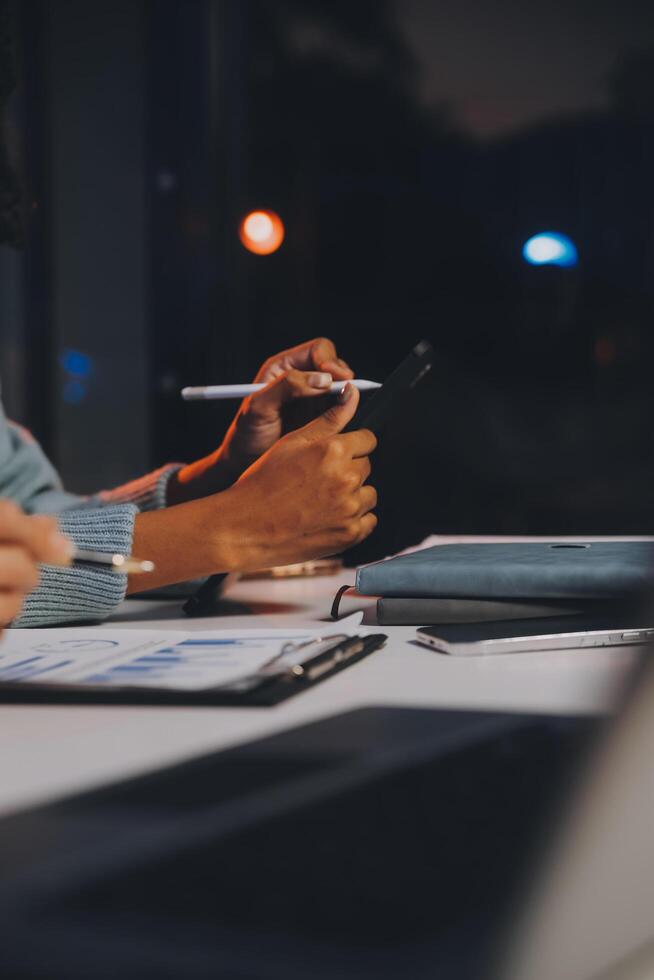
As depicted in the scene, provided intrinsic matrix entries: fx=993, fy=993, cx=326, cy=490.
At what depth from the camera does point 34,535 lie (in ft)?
1.43

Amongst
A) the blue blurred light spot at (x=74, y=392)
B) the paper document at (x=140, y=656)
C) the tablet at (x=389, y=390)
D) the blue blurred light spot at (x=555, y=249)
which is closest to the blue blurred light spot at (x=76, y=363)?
the blue blurred light spot at (x=74, y=392)

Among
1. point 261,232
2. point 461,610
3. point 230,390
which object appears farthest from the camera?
point 261,232

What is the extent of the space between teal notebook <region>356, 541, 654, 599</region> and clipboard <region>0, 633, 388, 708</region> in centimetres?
19

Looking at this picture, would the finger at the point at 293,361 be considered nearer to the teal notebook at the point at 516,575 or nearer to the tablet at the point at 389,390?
the tablet at the point at 389,390

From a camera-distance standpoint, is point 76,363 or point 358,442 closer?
point 358,442

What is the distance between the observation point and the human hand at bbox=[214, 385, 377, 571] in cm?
77

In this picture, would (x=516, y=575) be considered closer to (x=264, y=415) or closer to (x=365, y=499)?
(x=365, y=499)

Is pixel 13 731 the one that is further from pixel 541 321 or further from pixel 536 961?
pixel 541 321

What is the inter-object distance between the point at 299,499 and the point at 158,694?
34cm

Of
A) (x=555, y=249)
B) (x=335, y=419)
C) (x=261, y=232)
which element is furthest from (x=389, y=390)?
(x=261, y=232)

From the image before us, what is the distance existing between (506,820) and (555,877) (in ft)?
0.10

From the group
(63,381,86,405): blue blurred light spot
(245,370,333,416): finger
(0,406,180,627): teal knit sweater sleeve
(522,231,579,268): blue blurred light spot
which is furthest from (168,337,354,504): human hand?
(63,381,86,405): blue blurred light spot

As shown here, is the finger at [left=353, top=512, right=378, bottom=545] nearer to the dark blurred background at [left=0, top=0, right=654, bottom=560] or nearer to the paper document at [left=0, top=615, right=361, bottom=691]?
the paper document at [left=0, top=615, right=361, bottom=691]

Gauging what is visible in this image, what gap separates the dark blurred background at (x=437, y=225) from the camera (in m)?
1.72
